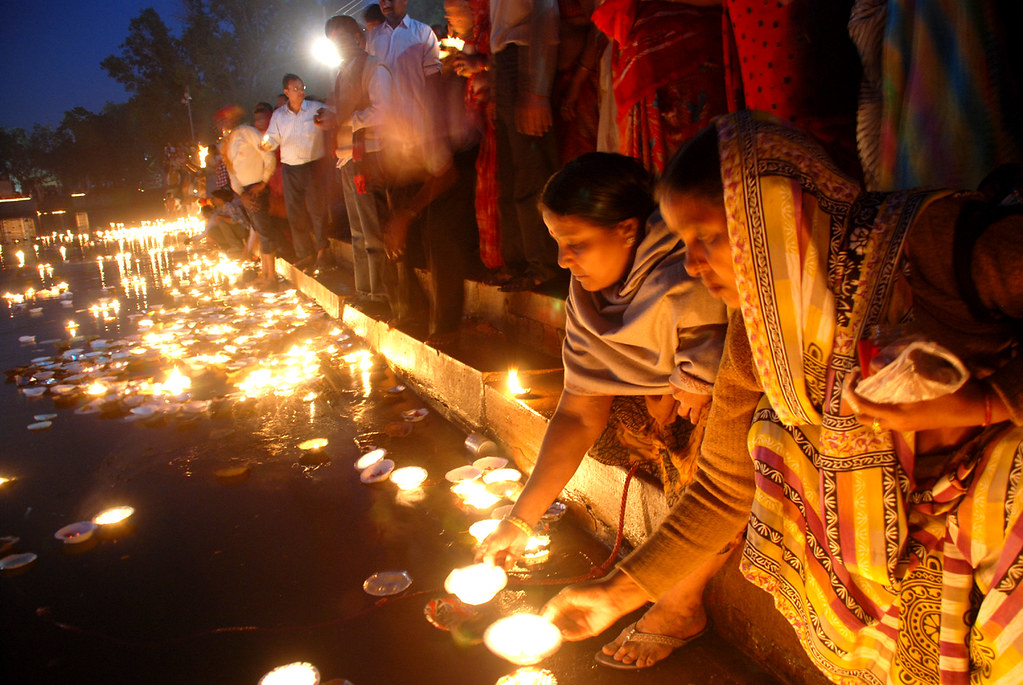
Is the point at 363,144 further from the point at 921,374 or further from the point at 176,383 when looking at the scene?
the point at 921,374

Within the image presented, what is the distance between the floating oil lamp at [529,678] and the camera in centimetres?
190

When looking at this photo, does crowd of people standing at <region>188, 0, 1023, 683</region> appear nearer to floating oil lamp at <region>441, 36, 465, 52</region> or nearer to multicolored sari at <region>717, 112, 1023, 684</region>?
multicolored sari at <region>717, 112, 1023, 684</region>

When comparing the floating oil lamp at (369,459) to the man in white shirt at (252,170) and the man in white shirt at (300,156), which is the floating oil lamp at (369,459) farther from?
the man in white shirt at (252,170)

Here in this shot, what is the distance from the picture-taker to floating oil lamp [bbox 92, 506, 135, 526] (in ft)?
9.59

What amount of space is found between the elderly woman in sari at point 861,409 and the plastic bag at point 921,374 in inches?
1.4

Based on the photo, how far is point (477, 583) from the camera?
7.53ft

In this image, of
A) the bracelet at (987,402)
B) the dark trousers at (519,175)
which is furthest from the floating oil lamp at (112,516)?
the bracelet at (987,402)

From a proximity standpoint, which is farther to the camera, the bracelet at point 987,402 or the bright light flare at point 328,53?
the bright light flare at point 328,53

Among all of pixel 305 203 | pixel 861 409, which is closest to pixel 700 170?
pixel 861 409

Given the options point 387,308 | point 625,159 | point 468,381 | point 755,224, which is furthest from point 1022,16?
point 387,308

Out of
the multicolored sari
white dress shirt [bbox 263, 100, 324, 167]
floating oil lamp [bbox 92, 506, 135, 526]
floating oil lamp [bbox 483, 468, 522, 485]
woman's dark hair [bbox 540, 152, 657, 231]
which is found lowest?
floating oil lamp [bbox 92, 506, 135, 526]

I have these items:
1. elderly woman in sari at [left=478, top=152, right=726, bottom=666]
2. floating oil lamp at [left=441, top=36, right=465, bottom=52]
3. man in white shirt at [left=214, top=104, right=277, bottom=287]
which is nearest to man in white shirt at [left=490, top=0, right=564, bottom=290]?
floating oil lamp at [left=441, top=36, right=465, bottom=52]

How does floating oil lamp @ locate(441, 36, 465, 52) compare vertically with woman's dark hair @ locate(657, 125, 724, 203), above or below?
above

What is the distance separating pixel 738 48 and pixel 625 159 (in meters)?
0.73
